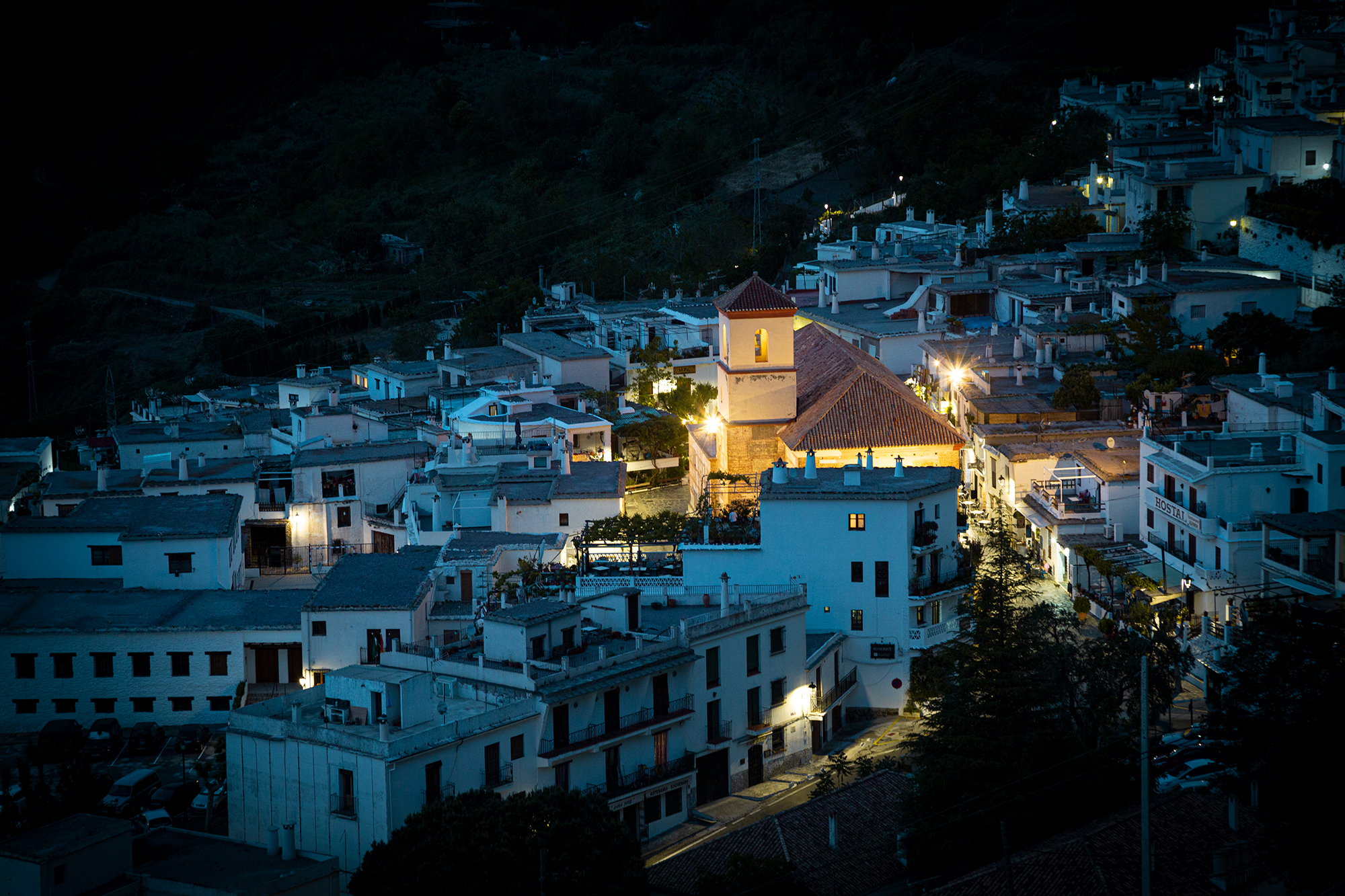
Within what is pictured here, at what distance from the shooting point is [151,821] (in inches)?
1165

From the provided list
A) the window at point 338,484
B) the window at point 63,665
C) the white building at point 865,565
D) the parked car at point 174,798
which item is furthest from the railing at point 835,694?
the window at point 338,484

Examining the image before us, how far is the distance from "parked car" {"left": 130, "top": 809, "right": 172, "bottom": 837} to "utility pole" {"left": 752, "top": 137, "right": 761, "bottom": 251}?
155 ft

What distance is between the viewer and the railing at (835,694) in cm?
3375

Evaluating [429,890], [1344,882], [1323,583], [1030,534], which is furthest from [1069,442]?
[429,890]

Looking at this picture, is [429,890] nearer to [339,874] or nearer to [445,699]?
[339,874]

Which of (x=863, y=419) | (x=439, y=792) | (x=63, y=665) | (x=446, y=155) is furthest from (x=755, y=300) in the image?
(x=446, y=155)

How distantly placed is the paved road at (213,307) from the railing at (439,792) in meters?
55.8

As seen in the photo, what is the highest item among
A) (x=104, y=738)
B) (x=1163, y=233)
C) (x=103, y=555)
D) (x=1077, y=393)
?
(x=1163, y=233)

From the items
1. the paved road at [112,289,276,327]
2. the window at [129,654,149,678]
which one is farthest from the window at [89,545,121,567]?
the paved road at [112,289,276,327]

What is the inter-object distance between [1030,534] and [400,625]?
14248 mm

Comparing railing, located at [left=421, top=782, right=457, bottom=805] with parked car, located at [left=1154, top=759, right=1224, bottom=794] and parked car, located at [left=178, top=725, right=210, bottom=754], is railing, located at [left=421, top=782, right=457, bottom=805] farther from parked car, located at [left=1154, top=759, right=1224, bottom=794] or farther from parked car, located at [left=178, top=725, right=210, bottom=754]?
parked car, located at [left=1154, top=759, right=1224, bottom=794]

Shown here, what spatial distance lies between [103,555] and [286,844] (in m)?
15.9

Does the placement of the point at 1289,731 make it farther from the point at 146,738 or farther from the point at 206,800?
the point at 146,738

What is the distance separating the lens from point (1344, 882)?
23.7 metres
